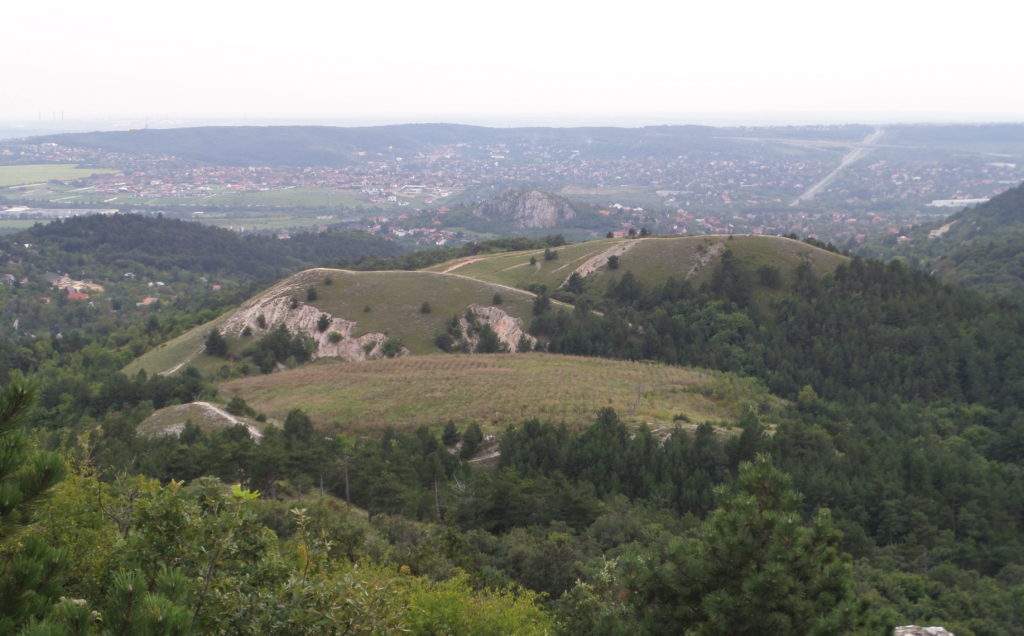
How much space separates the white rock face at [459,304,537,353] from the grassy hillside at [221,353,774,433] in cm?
549

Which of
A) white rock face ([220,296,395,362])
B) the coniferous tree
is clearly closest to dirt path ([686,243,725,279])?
white rock face ([220,296,395,362])

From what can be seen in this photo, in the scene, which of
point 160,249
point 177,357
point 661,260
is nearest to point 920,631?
point 661,260

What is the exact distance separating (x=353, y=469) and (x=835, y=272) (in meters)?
67.3

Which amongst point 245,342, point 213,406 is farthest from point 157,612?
point 245,342

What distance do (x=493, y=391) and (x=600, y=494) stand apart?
57.4 ft

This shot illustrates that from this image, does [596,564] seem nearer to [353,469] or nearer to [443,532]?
[443,532]

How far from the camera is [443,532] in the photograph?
90.0ft

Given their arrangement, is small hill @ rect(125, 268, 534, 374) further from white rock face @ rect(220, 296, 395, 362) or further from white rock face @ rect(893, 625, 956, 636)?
white rock face @ rect(893, 625, 956, 636)

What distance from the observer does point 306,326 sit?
2963 inches

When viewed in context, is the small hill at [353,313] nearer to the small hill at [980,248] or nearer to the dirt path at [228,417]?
the dirt path at [228,417]

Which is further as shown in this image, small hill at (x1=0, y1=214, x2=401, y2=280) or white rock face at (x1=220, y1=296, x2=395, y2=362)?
small hill at (x1=0, y1=214, x2=401, y2=280)

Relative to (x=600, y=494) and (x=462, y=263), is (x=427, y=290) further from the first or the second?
(x=600, y=494)

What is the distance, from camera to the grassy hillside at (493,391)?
5238 cm

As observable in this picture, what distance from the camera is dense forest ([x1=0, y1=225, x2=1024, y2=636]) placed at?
972cm
